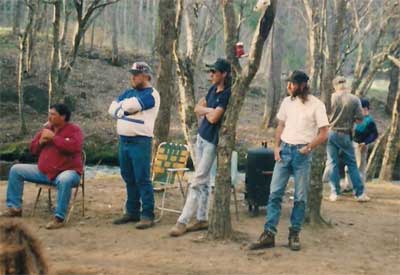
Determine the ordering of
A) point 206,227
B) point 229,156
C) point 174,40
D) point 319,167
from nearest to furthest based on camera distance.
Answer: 1. point 229,156
2. point 206,227
3. point 319,167
4. point 174,40

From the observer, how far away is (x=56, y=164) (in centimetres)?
802

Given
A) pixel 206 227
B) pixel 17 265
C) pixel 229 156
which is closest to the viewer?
pixel 17 265

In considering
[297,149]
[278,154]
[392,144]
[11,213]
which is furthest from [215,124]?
[392,144]

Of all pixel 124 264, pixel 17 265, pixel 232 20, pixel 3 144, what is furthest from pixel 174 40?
pixel 3 144

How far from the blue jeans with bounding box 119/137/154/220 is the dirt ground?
311mm

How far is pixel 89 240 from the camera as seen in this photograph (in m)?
7.37

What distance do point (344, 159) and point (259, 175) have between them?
7.83ft

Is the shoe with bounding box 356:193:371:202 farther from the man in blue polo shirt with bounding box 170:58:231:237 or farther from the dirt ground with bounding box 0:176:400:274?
the man in blue polo shirt with bounding box 170:58:231:237

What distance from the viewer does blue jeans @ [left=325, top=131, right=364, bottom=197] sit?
34.1 ft

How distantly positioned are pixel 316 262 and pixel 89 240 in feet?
7.87

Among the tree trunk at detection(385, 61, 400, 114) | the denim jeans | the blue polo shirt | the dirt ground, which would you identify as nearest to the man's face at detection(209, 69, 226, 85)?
the blue polo shirt

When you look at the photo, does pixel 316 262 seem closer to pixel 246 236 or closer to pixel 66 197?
pixel 246 236

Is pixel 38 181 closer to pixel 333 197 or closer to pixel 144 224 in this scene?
pixel 144 224

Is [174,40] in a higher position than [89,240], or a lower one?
higher
